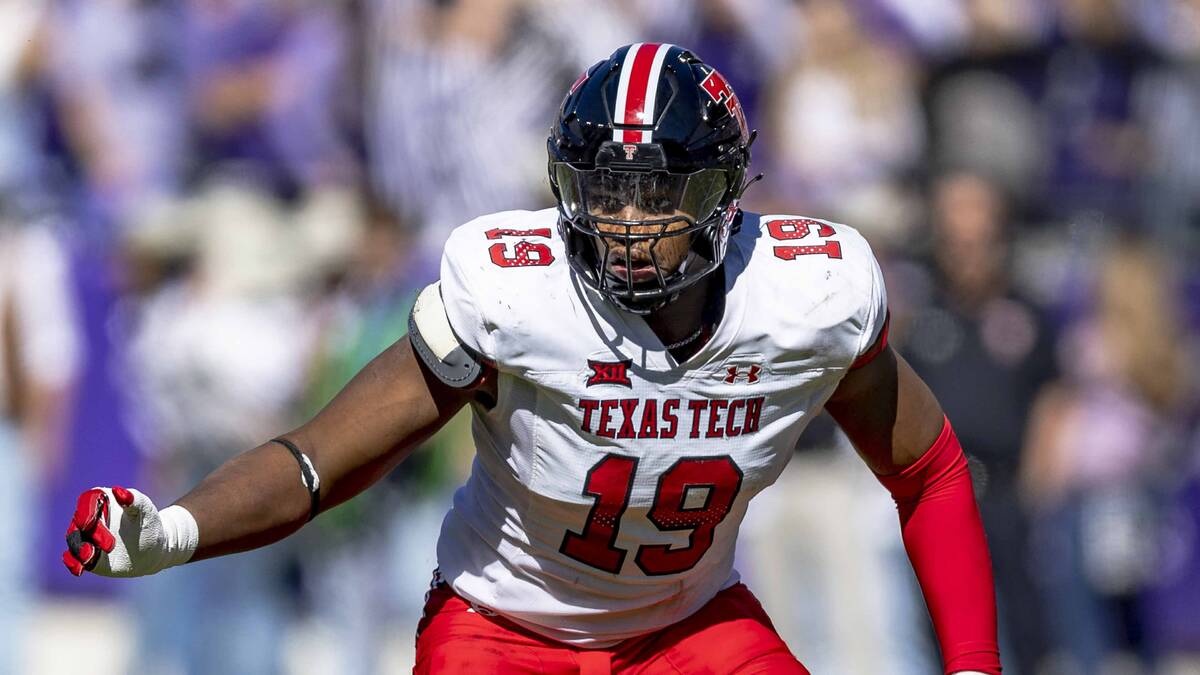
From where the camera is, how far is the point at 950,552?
3.07 meters

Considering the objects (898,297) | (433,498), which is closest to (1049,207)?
(898,297)

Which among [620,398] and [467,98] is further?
[467,98]

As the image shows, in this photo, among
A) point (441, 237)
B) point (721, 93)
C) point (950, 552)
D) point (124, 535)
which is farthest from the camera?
point (441, 237)

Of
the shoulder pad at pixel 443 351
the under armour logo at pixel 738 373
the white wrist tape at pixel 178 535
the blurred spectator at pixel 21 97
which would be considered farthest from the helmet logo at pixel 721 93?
the blurred spectator at pixel 21 97

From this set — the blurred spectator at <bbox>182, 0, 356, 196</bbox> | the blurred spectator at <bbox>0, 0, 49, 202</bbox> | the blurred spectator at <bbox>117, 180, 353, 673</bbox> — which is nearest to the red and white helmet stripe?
the blurred spectator at <bbox>117, 180, 353, 673</bbox>

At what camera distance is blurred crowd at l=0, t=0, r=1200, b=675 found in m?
5.87

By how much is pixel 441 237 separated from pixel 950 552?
3.48m

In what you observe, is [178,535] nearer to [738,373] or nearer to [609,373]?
[609,373]

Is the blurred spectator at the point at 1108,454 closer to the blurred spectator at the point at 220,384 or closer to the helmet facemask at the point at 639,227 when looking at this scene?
the blurred spectator at the point at 220,384

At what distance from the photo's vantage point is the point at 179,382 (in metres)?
5.94

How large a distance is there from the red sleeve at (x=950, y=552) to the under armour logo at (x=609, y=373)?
2.04 ft

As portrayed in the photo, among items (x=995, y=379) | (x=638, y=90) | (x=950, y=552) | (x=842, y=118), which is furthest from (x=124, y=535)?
(x=842, y=118)

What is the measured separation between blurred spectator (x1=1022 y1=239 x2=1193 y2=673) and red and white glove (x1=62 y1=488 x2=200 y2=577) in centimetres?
368

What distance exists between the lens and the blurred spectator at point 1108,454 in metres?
5.80
